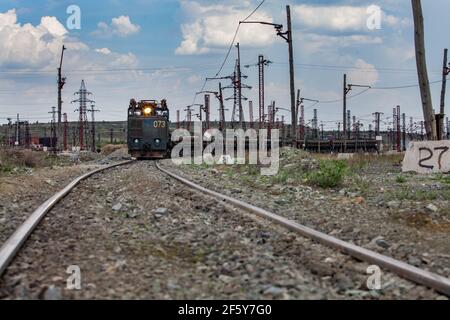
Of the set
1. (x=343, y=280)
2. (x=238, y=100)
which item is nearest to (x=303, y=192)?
(x=343, y=280)

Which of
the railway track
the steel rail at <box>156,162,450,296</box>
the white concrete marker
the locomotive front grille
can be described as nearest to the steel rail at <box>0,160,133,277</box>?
the railway track

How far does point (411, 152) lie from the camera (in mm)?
19094

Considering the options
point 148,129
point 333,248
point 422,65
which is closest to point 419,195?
point 333,248

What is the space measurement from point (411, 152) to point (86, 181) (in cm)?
985

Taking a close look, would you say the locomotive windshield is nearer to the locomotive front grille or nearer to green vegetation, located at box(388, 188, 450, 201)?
the locomotive front grille

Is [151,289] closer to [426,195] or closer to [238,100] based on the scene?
[426,195]

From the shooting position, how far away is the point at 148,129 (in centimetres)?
3831

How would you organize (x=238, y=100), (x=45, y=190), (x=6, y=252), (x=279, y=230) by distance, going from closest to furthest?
(x=6, y=252) < (x=279, y=230) < (x=45, y=190) < (x=238, y=100)

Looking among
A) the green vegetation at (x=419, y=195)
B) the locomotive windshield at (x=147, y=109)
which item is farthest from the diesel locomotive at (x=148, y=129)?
the green vegetation at (x=419, y=195)

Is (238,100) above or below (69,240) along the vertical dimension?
above

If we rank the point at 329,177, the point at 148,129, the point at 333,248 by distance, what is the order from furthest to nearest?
the point at 148,129
the point at 329,177
the point at 333,248

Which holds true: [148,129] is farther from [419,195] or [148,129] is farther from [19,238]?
[19,238]

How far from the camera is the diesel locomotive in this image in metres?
38.4

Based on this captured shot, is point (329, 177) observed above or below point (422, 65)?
below
